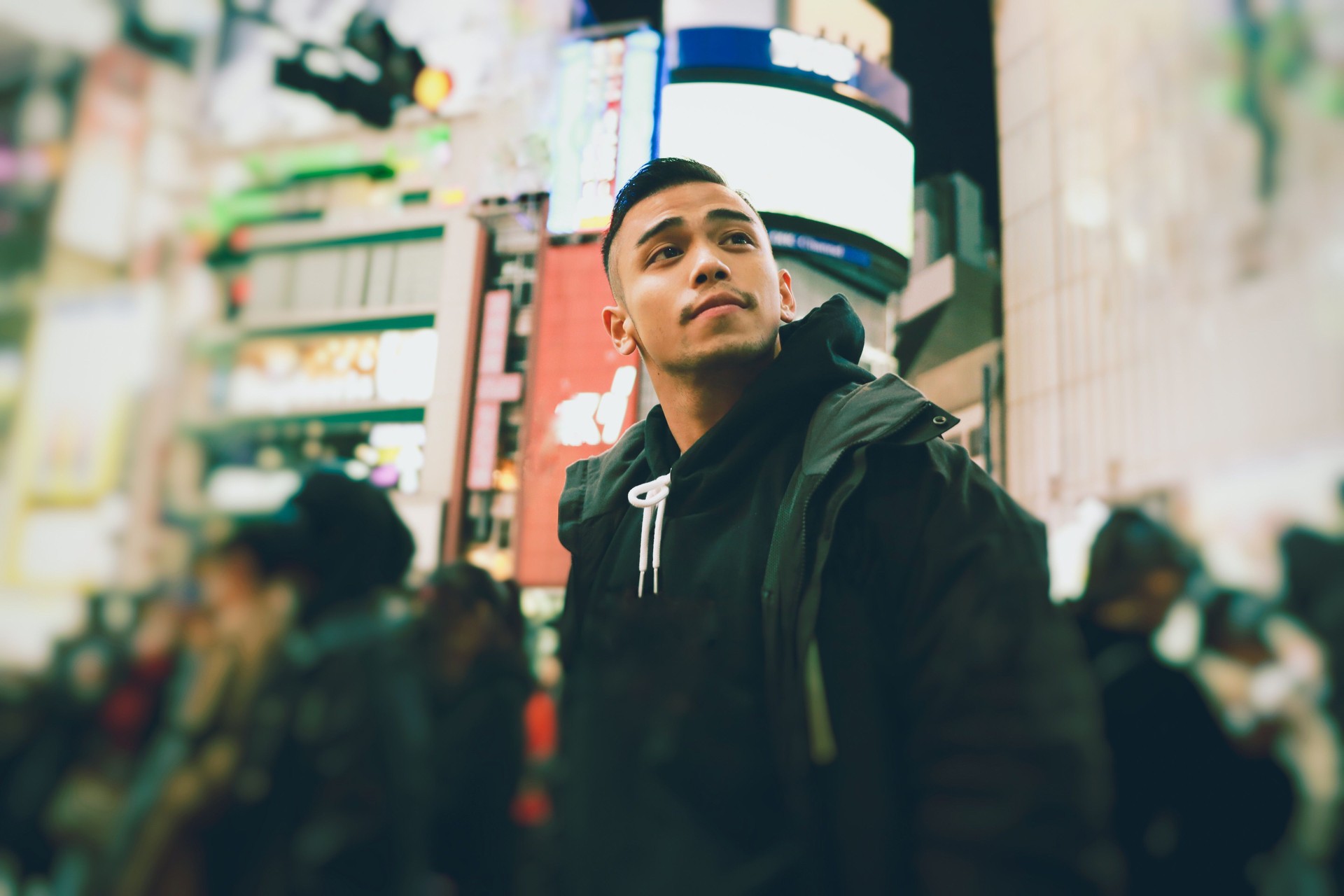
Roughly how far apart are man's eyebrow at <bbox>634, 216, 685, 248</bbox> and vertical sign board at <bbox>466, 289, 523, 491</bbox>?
1.36 ft

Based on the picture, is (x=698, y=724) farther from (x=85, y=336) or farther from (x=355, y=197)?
(x=355, y=197)

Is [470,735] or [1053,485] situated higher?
[1053,485]

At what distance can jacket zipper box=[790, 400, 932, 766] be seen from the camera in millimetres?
965

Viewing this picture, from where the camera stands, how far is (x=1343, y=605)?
1.99ft

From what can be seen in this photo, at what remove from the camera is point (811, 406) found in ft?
5.00

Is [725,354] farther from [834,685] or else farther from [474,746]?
[474,746]

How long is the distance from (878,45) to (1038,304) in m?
5.48

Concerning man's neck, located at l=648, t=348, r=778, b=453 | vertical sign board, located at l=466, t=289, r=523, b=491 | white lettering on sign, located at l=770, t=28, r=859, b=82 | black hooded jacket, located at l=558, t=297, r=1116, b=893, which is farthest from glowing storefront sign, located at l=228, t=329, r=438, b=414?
white lettering on sign, located at l=770, t=28, r=859, b=82

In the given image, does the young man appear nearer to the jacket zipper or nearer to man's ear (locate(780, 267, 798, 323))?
the jacket zipper

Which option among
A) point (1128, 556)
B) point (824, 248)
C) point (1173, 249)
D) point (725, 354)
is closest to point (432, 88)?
point (725, 354)

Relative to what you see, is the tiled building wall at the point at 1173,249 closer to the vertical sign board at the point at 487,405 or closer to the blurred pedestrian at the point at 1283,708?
the blurred pedestrian at the point at 1283,708

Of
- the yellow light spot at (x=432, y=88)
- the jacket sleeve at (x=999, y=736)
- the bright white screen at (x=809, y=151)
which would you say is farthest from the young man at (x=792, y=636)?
the bright white screen at (x=809, y=151)

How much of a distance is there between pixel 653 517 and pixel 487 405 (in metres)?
0.45

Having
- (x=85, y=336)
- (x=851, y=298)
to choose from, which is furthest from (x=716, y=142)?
(x=85, y=336)
